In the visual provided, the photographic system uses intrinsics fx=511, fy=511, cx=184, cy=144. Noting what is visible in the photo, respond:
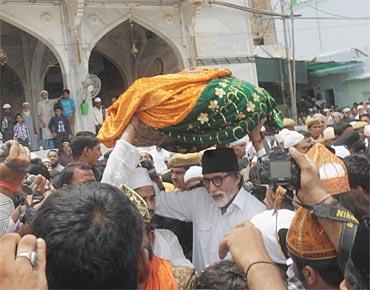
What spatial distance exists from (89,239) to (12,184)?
4.11 feet

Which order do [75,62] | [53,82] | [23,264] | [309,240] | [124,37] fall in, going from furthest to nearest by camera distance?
1. [53,82]
2. [124,37]
3. [75,62]
4. [309,240]
5. [23,264]

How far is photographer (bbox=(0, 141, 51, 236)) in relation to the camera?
7.19ft

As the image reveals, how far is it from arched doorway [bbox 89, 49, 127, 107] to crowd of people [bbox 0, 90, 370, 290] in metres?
12.5

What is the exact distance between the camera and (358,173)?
2.90 meters

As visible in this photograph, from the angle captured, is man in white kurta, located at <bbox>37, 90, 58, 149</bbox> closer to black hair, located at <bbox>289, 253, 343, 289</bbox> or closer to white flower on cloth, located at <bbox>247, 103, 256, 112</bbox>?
white flower on cloth, located at <bbox>247, 103, 256, 112</bbox>

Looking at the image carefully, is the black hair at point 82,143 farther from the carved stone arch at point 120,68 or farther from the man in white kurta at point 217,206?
the carved stone arch at point 120,68

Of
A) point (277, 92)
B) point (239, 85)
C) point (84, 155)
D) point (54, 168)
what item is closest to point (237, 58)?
point (277, 92)

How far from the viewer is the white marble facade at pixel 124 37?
37.6ft

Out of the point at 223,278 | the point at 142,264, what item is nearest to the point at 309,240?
the point at 223,278

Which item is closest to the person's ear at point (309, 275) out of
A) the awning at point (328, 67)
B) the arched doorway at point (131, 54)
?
the arched doorway at point (131, 54)

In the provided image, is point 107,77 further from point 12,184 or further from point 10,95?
point 12,184

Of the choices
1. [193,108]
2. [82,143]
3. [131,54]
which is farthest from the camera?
[131,54]

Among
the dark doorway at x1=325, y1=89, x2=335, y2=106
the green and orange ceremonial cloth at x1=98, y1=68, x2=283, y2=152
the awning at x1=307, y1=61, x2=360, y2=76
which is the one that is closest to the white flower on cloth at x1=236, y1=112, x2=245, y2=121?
the green and orange ceremonial cloth at x1=98, y1=68, x2=283, y2=152

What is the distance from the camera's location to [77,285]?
3.64ft
